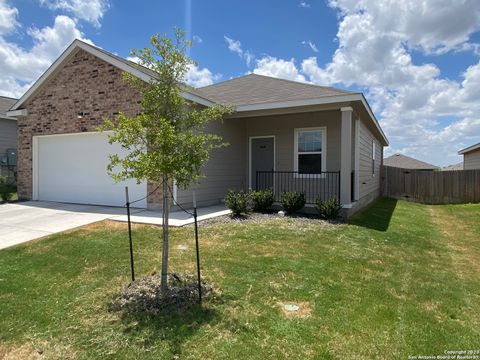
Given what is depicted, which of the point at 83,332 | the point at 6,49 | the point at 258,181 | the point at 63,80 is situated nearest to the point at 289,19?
the point at 258,181

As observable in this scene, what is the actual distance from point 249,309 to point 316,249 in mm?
2744

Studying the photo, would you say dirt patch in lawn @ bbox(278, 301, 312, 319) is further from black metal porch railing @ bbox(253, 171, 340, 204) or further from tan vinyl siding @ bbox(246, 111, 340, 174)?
tan vinyl siding @ bbox(246, 111, 340, 174)

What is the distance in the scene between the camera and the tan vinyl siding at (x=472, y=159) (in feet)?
67.6

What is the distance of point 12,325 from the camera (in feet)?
10.8

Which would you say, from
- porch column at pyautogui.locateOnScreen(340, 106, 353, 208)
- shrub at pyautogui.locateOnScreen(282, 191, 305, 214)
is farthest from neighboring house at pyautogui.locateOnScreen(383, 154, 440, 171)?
shrub at pyautogui.locateOnScreen(282, 191, 305, 214)

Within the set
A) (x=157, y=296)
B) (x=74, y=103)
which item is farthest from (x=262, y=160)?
(x=157, y=296)

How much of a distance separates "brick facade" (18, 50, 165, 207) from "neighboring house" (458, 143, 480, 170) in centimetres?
2023

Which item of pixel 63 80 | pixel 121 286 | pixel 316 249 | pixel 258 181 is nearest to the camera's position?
pixel 121 286

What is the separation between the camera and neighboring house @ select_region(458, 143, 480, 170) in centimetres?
2046

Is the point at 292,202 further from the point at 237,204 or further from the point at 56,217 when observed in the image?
the point at 56,217

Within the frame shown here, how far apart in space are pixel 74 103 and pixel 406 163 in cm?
3500

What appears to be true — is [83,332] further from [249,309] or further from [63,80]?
[63,80]

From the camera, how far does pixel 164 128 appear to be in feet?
11.5

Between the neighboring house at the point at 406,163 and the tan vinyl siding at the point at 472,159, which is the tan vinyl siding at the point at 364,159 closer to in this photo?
the tan vinyl siding at the point at 472,159
